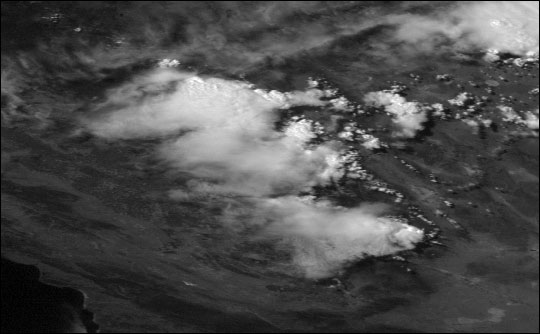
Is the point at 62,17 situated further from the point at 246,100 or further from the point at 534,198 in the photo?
the point at 534,198

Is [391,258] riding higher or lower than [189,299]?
higher

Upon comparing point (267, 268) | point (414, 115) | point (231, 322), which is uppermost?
point (414, 115)

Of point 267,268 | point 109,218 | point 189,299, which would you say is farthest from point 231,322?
point 109,218

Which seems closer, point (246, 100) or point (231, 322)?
point (246, 100)

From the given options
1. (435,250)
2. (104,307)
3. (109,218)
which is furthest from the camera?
(104,307)

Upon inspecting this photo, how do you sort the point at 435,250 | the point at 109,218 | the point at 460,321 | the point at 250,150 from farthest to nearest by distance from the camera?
the point at 460,321 → the point at 109,218 → the point at 435,250 → the point at 250,150

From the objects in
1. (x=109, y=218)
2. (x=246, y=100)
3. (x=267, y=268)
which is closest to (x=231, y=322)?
(x=267, y=268)
